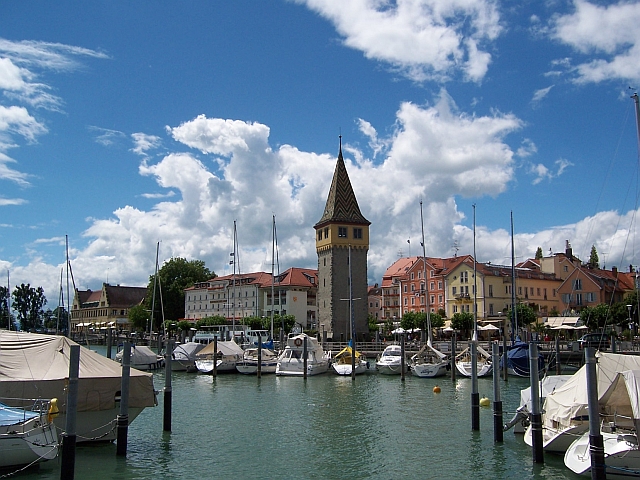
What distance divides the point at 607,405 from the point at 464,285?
3005 inches

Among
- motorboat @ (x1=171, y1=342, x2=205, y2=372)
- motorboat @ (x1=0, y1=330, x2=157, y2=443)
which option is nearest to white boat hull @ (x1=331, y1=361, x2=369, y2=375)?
motorboat @ (x1=171, y1=342, x2=205, y2=372)

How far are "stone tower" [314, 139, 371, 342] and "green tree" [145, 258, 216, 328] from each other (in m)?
47.3

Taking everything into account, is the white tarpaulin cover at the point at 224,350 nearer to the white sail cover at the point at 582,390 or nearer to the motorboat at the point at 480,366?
the motorboat at the point at 480,366

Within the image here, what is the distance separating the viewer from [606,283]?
90188mm

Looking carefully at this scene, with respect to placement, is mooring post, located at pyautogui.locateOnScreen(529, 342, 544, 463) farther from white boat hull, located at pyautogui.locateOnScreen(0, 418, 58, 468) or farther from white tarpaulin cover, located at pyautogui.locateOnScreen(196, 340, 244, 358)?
white tarpaulin cover, located at pyautogui.locateOnScreen(196, 340, 244, 358)

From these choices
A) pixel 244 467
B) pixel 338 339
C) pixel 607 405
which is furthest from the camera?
pixel 338 339

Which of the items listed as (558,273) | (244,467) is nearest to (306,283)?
(558,273)

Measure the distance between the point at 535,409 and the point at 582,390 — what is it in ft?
6.14

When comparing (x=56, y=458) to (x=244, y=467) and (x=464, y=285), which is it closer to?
(x=244, y=467)

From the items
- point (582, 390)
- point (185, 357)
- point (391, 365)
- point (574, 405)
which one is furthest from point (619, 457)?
point (185, 357)

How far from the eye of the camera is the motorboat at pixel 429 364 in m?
51.2

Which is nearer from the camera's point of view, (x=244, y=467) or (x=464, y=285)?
(x=244, y=467)

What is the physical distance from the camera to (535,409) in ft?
66.1

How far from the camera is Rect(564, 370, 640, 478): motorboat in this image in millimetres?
17734
